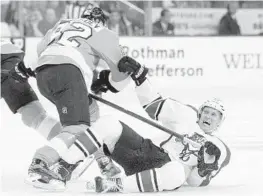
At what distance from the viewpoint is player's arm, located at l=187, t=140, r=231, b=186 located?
10.8 ft

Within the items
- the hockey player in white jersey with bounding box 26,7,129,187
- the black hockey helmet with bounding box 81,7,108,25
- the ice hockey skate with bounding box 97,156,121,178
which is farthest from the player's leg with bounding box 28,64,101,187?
the black hockey helmet with bounding box 81,7,108,25

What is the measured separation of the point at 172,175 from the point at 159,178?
6cm

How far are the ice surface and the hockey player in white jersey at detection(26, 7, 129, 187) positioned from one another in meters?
0.17

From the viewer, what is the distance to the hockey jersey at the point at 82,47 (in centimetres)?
346

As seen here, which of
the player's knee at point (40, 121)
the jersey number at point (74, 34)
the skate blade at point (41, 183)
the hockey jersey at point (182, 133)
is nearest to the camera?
the skate blade at point (41, 183)

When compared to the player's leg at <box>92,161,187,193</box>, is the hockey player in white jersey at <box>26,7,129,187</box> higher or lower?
higher

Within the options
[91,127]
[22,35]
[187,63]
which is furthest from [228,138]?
[22,35]

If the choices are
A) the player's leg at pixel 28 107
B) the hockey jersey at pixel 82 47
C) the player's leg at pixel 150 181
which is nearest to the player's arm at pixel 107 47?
the hockey jersey at pixel 82 47

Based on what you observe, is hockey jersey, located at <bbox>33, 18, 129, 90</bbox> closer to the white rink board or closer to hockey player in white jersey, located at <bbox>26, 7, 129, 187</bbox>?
hockey player in white jersey, located at <bbox>26, 7, 129, 187</bbox>

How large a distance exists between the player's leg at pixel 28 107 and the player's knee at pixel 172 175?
76cm

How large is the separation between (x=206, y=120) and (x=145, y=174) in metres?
0.39

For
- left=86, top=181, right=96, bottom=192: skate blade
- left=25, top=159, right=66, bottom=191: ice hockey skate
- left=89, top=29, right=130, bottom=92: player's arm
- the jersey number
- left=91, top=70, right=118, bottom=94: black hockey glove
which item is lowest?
left=86, top=181, right=96, bottom=192: skate blade

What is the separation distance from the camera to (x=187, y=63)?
25.8ft

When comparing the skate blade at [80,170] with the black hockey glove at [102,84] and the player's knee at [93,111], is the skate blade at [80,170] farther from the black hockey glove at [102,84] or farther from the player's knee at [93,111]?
the black hockey glove at [102,84]
